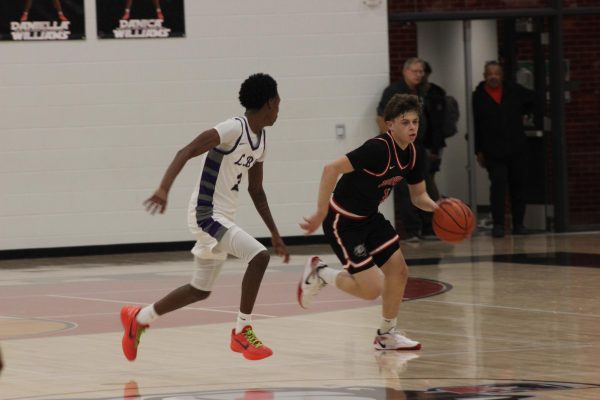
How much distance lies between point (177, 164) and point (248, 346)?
3.87 ft

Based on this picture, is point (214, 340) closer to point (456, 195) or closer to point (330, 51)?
point (330, 51)

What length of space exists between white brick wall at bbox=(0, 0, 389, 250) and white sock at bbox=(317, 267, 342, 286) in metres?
7.74

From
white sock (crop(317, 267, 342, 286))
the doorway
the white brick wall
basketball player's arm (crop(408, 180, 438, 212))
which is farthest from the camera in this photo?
the doorway

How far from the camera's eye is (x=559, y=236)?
17047 mm

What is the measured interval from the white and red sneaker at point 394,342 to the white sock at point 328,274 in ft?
2.09

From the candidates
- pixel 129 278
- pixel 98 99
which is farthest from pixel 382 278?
pixel 98 99

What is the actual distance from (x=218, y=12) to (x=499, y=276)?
5.91 meters

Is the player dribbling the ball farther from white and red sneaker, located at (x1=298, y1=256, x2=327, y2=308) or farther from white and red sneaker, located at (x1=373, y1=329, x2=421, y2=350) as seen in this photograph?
white and red sneaker, located at (x1=298, y1=256, x2=327, y2=308)

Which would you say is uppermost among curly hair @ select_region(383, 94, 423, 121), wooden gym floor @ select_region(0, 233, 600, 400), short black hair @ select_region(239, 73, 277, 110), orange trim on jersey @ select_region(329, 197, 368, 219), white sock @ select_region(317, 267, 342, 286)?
short black hair @ select_region(239, 73, 277, 110)

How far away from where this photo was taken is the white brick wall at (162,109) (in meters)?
16.3

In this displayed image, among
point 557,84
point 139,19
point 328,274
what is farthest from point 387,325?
point 557,84

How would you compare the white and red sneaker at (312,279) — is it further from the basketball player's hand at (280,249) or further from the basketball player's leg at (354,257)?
the basketball player's hand at (280,249)

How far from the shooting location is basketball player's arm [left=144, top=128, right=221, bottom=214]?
7012 mm

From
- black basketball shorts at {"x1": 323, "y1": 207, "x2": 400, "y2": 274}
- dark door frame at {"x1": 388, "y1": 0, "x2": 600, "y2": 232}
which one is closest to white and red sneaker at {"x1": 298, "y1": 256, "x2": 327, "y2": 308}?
black basketball shorts at {"x1": 323, "y1": 207, "x2": 400, "y2": 274}
